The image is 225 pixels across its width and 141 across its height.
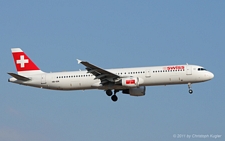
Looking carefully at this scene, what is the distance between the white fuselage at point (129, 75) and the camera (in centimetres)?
6294

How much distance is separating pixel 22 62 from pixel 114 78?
13.3 m

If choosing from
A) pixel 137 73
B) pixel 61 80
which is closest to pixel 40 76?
pixel 61 80

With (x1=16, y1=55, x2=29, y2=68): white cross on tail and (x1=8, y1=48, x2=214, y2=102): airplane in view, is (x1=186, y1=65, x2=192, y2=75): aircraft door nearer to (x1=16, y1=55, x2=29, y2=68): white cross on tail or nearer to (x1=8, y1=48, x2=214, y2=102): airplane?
(x1=8, y1=48, x2=214, y2=102): airplane

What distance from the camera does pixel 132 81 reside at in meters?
62.6

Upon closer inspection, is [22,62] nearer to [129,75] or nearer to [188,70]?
[129,75]

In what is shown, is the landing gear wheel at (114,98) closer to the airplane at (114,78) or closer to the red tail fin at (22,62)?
the airplane at (114,78)

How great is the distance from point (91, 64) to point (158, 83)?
809 centimetres

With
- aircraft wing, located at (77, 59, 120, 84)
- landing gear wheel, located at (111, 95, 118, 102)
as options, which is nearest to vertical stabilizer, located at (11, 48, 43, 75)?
aircraft wing, located at (77, 59, 120, 84)

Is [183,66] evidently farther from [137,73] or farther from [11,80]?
[11,80]

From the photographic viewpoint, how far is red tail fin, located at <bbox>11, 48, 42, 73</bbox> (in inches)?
2712

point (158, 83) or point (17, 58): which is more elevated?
point (17, 58)

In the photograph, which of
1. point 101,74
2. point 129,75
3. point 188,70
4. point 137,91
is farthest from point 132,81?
point 188,70

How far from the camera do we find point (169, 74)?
62875 mm

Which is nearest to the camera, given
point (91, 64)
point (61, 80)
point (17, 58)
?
point (91, 64)
